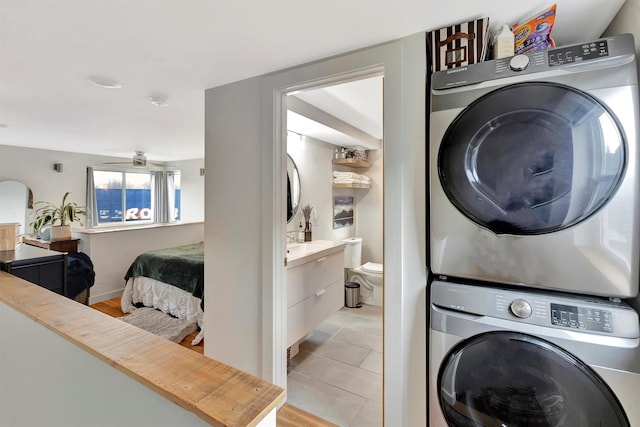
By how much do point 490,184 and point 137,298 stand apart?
3911 millimetres

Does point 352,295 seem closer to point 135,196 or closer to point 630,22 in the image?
point 630,22

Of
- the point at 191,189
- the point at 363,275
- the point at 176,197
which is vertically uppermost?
the point at 191,189

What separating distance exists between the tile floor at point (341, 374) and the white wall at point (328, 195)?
1.08m

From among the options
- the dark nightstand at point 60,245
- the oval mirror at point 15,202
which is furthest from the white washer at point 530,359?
the oval mirror at point 15,202

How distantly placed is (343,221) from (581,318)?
305 cm

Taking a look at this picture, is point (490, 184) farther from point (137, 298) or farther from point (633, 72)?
point (137, 298)

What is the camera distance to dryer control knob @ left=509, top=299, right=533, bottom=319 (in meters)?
1.04

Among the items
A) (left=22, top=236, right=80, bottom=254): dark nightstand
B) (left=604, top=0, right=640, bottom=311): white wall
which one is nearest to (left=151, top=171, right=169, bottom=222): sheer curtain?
(left=22, top=236, right=80, bottom=254): dark nightstand

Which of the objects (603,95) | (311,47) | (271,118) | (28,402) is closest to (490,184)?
(603,95)

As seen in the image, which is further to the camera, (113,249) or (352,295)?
(113,249)

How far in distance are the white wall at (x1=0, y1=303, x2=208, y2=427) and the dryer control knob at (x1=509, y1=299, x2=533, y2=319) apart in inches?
41.6

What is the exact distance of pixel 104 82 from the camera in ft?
6.55

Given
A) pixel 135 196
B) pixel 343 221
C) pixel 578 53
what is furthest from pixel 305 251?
pixel 135 196

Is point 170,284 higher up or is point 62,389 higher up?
point 62,389
